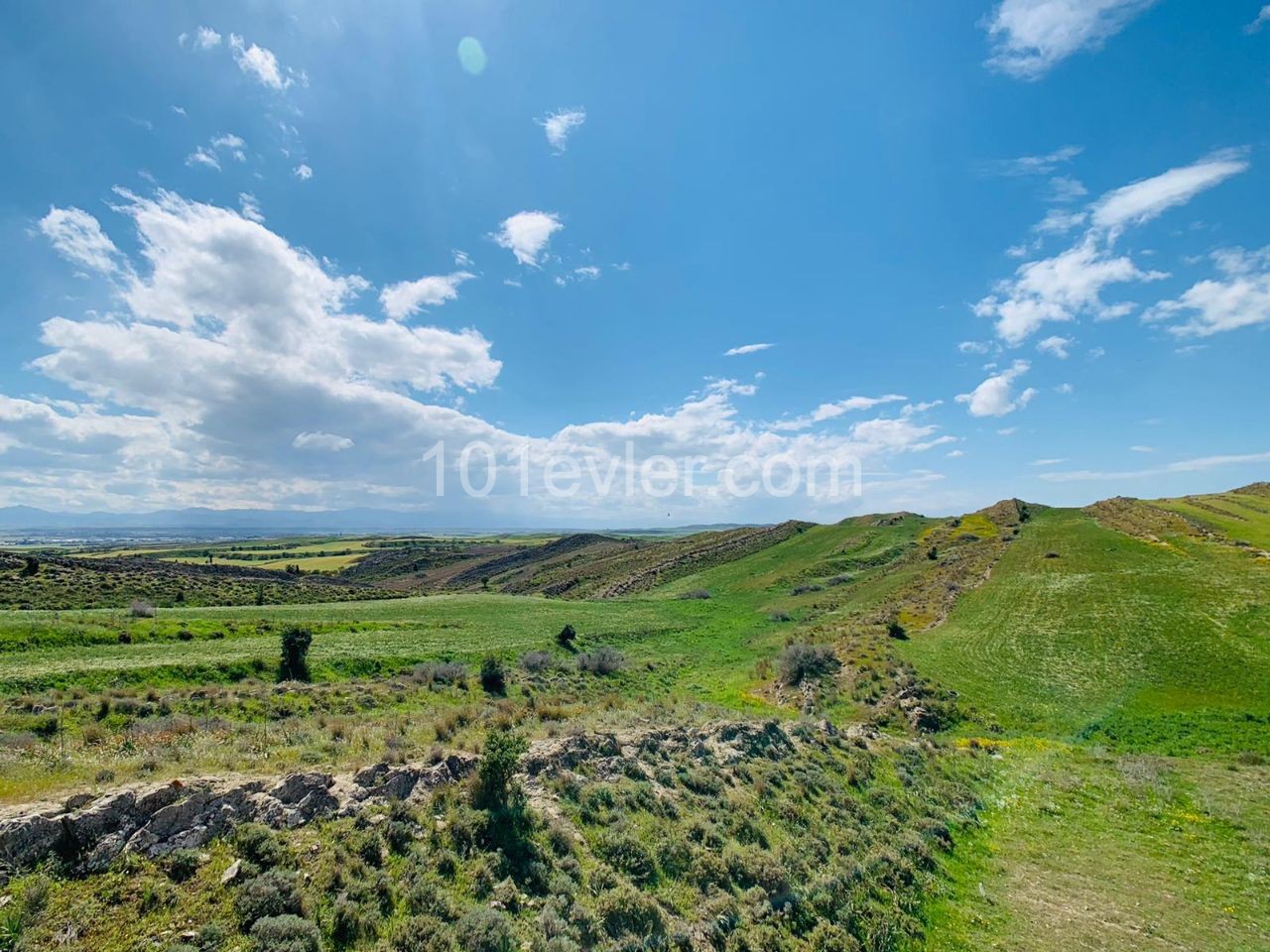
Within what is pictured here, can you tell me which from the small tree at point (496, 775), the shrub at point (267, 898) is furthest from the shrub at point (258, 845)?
the small tree at point (496, 775)

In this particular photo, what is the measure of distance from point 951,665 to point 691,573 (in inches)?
1978

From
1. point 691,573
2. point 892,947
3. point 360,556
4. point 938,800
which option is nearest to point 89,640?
point 892,947

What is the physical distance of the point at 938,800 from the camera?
1619 centimetres

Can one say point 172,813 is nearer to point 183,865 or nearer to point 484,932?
point 183,865

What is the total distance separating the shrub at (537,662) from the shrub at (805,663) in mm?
13554

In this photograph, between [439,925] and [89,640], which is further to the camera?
[89,640]

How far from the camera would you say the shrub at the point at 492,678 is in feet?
80.8

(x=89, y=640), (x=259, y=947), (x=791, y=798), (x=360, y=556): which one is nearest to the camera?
(x=259, y=947)

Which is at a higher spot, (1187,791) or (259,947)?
(259,947)

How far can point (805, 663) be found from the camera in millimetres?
30234

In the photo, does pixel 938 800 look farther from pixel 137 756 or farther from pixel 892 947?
pixel 137 756

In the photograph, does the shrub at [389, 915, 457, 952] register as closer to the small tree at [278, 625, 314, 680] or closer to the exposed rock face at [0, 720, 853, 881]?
the exposed rock face at [0, 720, 853, 881]

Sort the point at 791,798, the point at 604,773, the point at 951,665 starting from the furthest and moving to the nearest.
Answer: the point at 951,665 < the point at 791,798 < the point at 604,773

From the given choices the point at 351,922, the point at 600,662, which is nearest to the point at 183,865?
the point at 351,922
